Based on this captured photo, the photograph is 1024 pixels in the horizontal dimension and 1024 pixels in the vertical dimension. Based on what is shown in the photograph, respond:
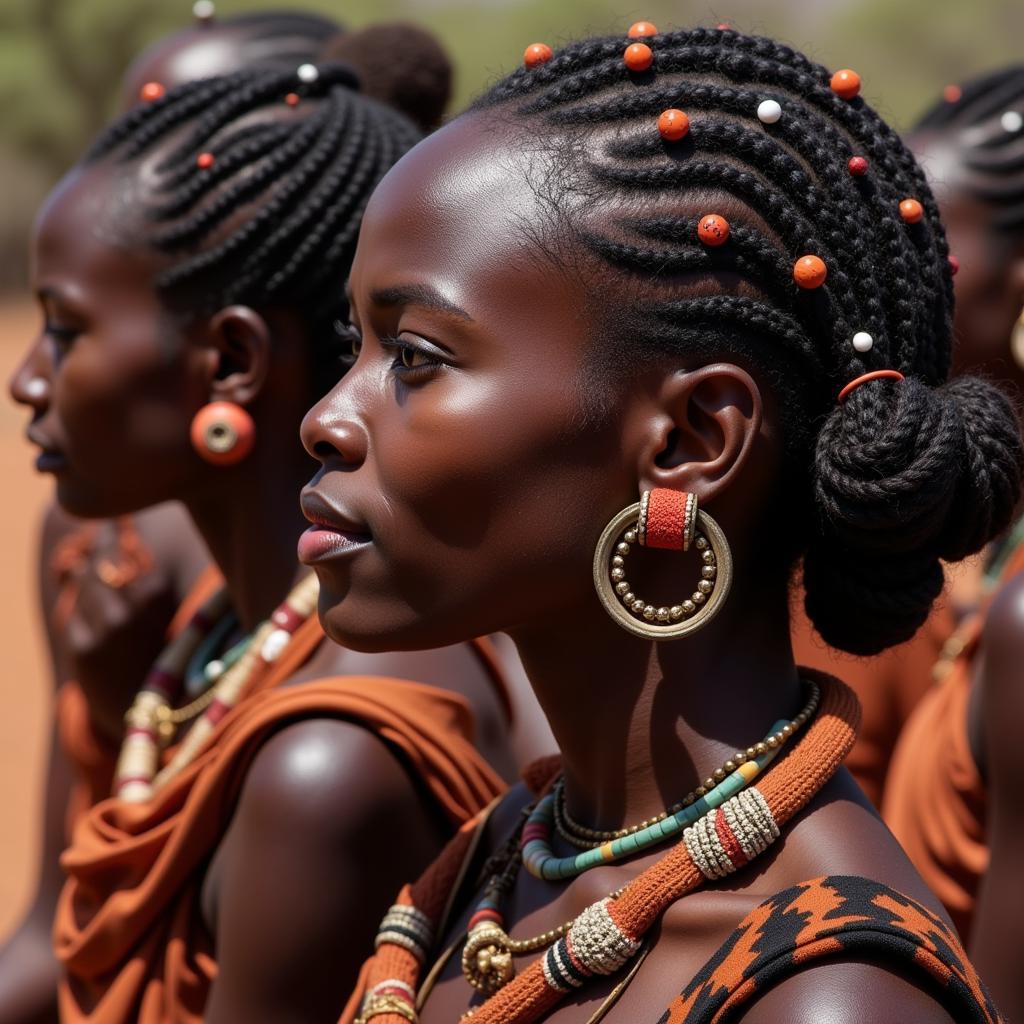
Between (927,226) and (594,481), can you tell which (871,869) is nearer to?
(594,481)

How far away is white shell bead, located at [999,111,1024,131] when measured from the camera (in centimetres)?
457

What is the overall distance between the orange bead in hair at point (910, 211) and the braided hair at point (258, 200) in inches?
56.4

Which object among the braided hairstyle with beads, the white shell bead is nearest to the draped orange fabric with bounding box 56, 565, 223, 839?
the braided hairstyle with beads

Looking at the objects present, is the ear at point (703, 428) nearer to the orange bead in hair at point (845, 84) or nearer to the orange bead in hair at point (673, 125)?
the orange bead in hair at point (673, 125)

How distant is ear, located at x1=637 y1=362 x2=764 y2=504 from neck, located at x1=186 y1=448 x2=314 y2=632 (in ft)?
4.43

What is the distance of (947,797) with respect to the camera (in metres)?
3.65

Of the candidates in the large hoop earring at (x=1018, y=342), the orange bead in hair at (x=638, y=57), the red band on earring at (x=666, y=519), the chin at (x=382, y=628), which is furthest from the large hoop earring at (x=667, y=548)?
the large hoop earring at (x=1018, y=342)

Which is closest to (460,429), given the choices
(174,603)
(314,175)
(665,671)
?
(665,671)

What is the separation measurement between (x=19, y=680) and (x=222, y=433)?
1014cm

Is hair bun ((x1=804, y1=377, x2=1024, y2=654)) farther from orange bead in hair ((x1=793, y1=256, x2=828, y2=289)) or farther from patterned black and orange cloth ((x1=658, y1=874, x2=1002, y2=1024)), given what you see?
patterned black and orange cloth ((x1=658, y1=874, x2=1002, y2=1024))

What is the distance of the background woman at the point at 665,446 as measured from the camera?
195cm

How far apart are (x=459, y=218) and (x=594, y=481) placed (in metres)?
0.37

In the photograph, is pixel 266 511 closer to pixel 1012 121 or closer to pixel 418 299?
pixel 418 299

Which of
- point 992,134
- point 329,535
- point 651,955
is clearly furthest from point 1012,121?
point 651,955
